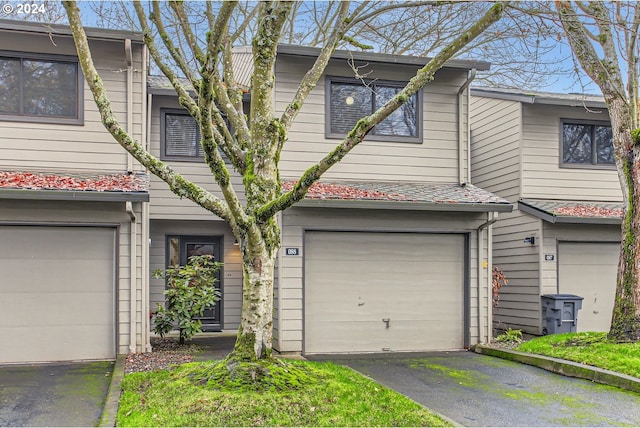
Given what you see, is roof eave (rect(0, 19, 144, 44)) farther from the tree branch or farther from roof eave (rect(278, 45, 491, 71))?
the tree branch

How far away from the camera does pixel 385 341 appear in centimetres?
1053

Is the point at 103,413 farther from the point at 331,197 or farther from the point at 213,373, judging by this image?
the point at 331,197

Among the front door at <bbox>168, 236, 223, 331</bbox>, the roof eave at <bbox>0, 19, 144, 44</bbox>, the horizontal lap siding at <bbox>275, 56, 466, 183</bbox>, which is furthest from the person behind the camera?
the front door at <bbox>168, 236, 223, 331</bbox>

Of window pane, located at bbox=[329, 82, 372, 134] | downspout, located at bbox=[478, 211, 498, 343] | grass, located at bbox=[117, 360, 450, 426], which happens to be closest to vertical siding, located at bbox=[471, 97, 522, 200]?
downspout, located at bbox=[478, 211, 498, 343]

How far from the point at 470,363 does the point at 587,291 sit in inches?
167

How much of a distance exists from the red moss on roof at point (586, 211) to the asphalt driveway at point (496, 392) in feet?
11.5

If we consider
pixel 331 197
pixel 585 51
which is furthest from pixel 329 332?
Result: pixel 585 51

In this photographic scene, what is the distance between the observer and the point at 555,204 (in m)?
12.1

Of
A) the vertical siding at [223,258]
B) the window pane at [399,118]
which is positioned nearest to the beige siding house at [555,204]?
the window pane at [399,118]

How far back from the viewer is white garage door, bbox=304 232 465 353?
10.3 meters

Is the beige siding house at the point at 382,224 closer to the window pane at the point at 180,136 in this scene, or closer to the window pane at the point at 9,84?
the window pane at the point at 180,136

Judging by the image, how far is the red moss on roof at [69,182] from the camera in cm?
841

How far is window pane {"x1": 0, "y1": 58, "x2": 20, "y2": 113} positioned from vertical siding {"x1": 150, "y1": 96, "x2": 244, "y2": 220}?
2.78 meters

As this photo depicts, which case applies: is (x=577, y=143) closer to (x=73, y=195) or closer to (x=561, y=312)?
(x=561, y=312)
